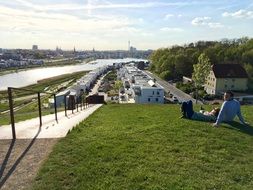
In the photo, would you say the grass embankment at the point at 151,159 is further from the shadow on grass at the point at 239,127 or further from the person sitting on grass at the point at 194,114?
the person sitting on grass at the point at 194,114

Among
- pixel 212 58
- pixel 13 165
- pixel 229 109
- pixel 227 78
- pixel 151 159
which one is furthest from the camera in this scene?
pixel 212 58

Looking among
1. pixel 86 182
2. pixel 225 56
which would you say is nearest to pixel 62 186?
pixel 86 182

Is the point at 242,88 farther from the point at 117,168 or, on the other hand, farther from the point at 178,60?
the point at 117,168

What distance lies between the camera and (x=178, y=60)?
77.2 m

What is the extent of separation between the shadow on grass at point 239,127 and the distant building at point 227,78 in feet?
164

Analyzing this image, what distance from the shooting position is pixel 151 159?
20.1 ft

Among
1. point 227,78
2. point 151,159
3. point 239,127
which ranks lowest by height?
point 227,78

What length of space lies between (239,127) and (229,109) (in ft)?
2.00

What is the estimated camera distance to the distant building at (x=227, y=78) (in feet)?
192

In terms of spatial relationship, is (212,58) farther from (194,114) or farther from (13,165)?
(13,165)

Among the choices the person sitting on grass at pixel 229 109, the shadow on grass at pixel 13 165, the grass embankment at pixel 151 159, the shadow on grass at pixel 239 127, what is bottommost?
the shadow on grass at pixel 239 127

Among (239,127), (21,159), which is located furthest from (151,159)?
(239,127)

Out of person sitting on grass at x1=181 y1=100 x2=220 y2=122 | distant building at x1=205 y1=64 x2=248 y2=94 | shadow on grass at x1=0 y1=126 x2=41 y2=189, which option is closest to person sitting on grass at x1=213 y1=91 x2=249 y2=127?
person sitting on grass at x1=181 y1=100 x2=220 y2=122

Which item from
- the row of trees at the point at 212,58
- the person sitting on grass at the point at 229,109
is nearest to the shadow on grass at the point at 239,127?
the person sitting on grass at the point at 229,109
